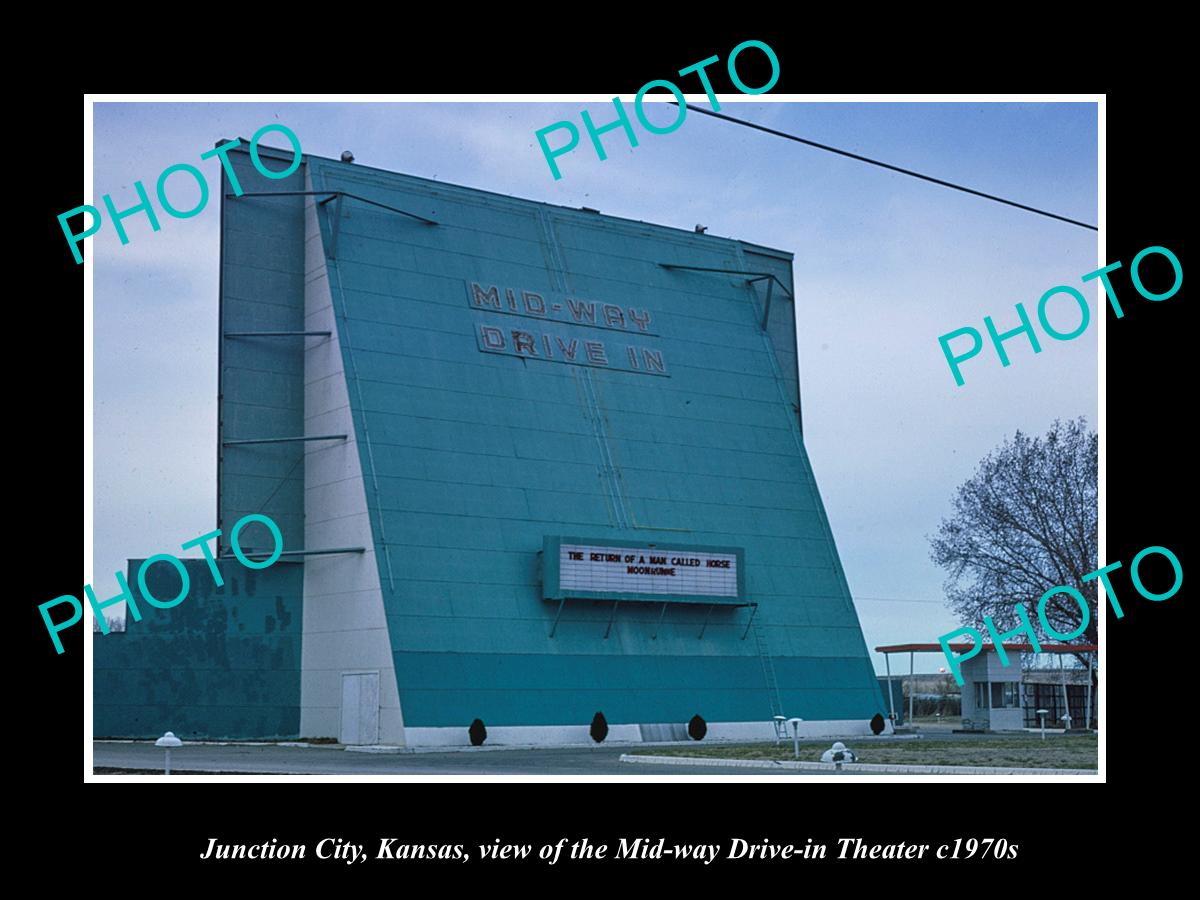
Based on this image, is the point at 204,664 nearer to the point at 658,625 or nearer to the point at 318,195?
the point at 658,625

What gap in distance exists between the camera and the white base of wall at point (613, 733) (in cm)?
3484

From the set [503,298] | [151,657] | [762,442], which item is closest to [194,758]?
[151,657]

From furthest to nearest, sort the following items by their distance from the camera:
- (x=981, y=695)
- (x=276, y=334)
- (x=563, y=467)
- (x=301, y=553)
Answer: (x=981, y=695) < (x=563, y=467) < (x=276, y=334) < (x=301, y=553)

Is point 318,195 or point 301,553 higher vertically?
point 318,195

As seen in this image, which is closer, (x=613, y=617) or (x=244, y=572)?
(x=244, y=572)

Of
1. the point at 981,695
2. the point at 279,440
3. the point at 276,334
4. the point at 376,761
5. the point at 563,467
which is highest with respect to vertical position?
the point at 276,334

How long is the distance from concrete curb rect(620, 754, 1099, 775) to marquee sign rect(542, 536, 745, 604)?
798cm

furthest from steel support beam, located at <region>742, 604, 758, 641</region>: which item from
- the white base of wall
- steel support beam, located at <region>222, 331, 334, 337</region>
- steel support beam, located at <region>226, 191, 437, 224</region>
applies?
steel support beam, located at <region>226, 191, 437, 224</region>

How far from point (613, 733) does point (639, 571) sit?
442 centimetres

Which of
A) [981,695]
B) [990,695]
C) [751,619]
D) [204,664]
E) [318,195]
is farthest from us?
[981,695]

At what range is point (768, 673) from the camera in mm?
41719

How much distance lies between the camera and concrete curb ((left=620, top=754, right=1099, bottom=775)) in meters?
23.2

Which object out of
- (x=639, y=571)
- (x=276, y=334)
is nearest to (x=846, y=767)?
(x=639, y=571)

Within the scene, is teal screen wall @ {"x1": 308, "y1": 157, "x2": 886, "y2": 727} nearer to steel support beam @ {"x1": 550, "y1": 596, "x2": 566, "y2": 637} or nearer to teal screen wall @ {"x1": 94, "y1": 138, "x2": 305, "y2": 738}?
steel support beam @ {"x1": 550, "y1": 596, "x2": 566, "y2": 637}
